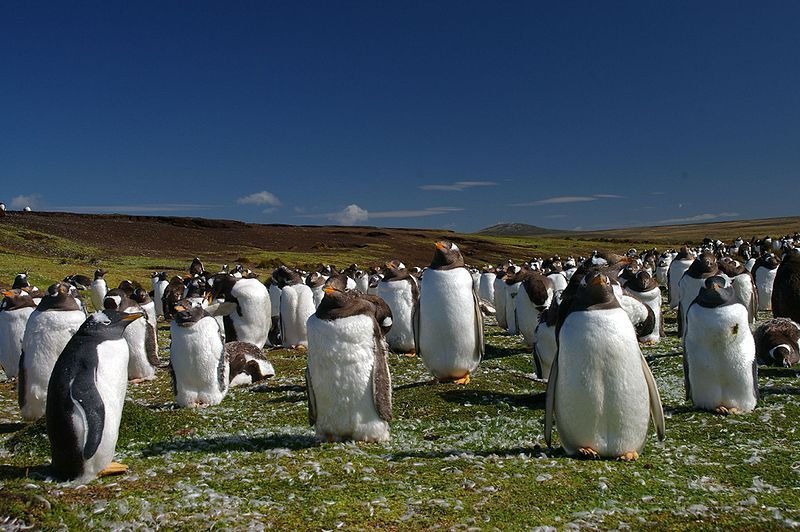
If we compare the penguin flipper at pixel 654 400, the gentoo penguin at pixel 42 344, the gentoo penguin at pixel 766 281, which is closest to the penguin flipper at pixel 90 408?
the gentoo penguin at pixel 42 344

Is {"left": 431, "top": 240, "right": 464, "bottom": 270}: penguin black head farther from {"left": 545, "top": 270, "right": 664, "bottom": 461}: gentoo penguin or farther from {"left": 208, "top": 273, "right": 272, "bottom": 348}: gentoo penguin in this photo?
{"left": 208, "top": 273, "right": 272, "bottom": 348}: gentoo penguin

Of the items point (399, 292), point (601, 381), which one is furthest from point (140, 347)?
point (601, 381)

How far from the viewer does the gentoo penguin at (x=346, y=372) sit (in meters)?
7.39

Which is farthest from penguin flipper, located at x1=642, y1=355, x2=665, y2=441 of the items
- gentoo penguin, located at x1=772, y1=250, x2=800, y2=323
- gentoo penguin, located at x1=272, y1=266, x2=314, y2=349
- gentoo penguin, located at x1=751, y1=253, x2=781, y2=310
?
gentoo penguin, located at x1=751, y1=253, x2=781, y2=310

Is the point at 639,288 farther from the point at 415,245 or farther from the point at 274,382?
the point at 415,245

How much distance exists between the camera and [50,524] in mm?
4707

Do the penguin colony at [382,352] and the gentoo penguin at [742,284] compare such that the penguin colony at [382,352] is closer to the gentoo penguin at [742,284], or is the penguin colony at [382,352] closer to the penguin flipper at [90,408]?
the penguin flipper at [90,408]

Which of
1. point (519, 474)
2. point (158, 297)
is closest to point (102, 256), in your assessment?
point (158, 297)

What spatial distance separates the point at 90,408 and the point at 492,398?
5.82m

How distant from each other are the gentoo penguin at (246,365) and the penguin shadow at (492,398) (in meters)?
4.16

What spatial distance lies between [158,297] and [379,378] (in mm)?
23158

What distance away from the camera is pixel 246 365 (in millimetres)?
12391

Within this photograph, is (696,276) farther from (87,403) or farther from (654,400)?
(87,403)

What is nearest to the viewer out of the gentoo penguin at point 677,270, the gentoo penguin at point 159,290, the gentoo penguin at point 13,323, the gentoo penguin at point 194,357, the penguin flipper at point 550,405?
the penguin flipper at point 550,405
